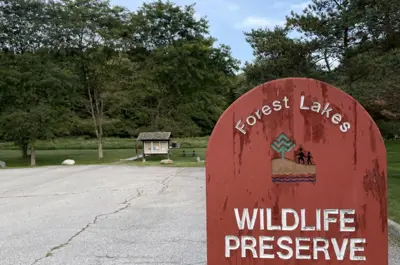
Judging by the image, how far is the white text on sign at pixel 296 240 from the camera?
1976mm

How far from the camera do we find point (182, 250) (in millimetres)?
4906

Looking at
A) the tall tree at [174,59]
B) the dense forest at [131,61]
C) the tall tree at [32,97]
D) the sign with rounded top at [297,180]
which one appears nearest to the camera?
the sign with rounded top at [297,180]

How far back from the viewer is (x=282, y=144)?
2.02 metres

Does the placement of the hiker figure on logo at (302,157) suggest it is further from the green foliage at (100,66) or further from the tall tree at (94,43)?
the tall tree at (94,43)

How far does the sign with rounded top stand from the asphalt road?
99.3 inches

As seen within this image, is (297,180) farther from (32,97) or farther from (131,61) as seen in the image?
(131,61)

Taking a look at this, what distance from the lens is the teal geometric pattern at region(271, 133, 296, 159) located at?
2.02 m

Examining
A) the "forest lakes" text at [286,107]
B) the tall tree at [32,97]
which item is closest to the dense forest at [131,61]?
the tall tree at [32,97]

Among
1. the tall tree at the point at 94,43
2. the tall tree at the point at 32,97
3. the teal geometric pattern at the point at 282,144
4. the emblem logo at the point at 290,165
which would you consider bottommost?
the emblem logo at the point at 290,165

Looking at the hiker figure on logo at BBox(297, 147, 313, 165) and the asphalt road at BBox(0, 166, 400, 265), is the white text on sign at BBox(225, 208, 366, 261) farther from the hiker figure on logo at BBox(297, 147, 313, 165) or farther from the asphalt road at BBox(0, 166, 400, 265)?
the asphalt road at BBox(0, 166, 400, 265)

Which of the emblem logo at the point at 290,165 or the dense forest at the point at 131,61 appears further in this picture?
the dense forest at the point at 131,61

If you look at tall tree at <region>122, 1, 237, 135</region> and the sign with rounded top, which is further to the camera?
tall tree at <region>122, 1, 237, 135</region>

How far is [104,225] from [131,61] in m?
23.9

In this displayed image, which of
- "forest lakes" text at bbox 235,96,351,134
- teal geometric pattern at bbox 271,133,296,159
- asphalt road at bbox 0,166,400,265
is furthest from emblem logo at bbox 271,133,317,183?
asphalt road at bbox 0,166,400,265
